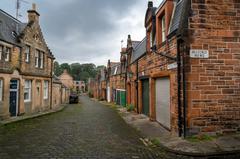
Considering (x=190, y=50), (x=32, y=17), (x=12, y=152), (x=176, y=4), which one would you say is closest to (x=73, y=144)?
(x=12, y=152)

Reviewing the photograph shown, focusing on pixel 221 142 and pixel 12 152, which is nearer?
pixel 12 152

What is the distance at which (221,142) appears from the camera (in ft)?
25.0

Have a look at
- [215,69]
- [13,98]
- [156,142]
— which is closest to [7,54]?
[13,98]

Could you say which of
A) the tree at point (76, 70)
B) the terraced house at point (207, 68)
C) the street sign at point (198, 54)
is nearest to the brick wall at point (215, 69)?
the terraced house at point (207, 68)

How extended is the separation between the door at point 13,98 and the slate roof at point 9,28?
11.1ft

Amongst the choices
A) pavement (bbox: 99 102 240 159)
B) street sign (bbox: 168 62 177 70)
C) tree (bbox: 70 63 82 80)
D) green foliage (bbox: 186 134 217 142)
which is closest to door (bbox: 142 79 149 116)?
street sign (bbox: 168 62 177 70)

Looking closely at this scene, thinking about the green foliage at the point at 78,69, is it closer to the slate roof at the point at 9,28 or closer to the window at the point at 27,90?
the window at the point at 27,90

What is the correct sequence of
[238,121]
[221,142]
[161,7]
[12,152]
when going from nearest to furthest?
[12,152] → [221,142] → [238,121] → [161,7]

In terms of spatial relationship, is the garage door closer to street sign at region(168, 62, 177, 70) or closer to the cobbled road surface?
street sign at region(168, 62, 177, 70)

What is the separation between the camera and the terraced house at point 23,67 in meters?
16.1

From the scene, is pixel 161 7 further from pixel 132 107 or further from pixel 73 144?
pixel 132 107

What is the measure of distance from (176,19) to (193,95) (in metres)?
3.63

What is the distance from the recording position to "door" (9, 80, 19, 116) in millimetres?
17391

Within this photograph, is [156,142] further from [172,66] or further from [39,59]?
[39,59]
